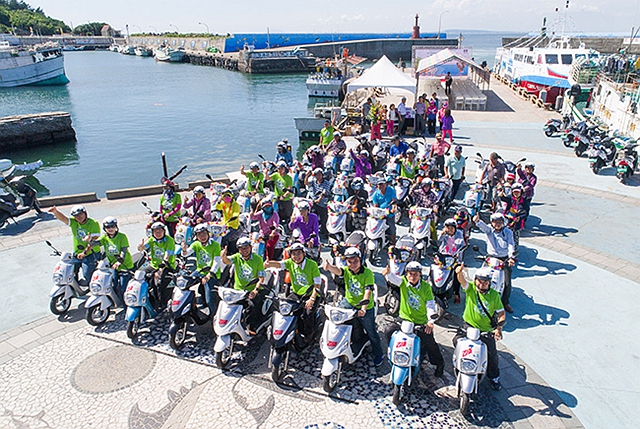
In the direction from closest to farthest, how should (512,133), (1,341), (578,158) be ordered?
(1,341)
(578,158)
(512,133)

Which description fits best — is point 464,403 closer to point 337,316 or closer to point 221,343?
point 337,316

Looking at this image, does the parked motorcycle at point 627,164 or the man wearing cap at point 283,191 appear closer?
the man wearing cap at point 283,191

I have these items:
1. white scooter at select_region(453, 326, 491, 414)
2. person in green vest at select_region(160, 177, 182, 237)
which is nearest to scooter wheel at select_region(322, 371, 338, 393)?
white scooter at select_region(453, 326, 491, 414)

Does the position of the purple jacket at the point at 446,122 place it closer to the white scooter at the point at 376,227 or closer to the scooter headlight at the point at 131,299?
the white scooter at the point at 376,227

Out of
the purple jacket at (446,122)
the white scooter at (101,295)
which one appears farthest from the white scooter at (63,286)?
the purple jacket at (446,122)

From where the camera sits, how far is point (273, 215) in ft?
26.8

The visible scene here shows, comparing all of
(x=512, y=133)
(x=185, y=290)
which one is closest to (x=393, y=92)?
(x=512, y=133)

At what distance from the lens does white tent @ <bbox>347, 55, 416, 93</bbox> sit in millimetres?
20125

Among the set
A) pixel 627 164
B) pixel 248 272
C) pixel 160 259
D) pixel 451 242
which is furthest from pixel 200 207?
pixel 627 164

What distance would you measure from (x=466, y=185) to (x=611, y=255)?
16.0ft

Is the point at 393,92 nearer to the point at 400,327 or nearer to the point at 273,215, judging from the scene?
the point at 273,215

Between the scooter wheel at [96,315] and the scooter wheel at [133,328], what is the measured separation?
0.68 metres

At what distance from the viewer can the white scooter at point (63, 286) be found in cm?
741

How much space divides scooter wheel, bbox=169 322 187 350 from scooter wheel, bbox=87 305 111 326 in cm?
141
